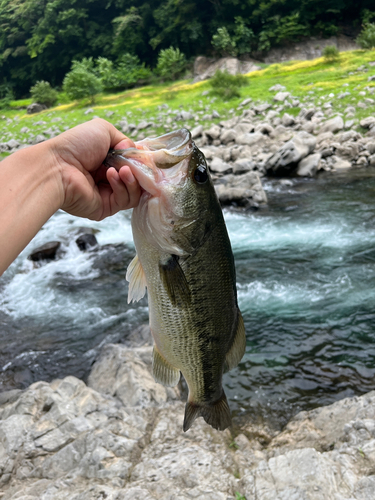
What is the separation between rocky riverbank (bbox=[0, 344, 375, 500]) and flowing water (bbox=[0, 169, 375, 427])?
783 mm

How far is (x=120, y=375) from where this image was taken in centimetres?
460

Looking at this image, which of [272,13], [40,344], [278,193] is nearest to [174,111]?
[278,193]

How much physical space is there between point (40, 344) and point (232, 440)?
3.71 metres

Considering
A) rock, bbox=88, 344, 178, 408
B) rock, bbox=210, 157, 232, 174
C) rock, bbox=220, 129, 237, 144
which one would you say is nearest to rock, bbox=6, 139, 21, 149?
rock, bbox=220, 129, 237, 144

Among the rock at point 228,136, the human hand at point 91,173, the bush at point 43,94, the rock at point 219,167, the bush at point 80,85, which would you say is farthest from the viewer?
the bush at point 43,94

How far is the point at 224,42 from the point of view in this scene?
143 ft

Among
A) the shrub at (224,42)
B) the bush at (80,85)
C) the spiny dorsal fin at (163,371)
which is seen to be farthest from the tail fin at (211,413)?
the shrub at (224,42)

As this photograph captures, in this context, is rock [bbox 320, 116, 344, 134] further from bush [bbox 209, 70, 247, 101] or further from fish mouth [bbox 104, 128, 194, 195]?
fish mouth [bbox 104, 128, 194, 195]

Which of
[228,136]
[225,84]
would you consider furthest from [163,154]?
[225,84]

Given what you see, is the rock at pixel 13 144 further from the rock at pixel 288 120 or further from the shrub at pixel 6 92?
the shrub at pixel 6 92

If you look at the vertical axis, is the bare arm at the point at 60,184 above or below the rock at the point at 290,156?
above

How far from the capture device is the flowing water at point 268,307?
4883mm

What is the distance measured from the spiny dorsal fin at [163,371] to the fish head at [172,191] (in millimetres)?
705

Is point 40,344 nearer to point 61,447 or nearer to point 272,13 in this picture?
point 61,447
